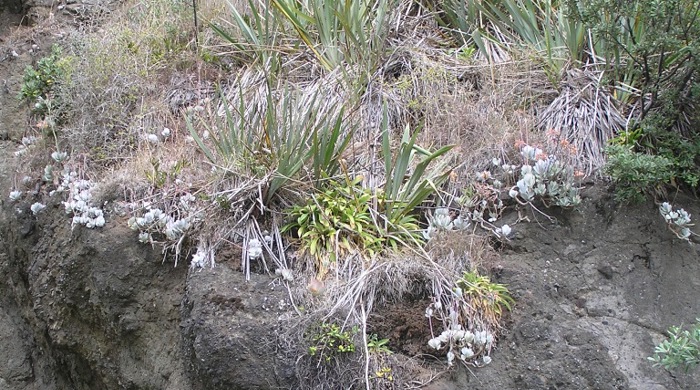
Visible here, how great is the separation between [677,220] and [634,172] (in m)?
0.39

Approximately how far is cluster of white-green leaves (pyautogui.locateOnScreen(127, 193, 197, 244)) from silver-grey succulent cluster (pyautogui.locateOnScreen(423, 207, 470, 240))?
1.41m

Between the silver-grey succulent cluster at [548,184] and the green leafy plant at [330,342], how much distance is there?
4.45ft

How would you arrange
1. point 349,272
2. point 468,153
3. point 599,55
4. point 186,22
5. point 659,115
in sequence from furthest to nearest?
point 186,22 → point 599,55 → point 468,153 → point 659,115 → point 349,272

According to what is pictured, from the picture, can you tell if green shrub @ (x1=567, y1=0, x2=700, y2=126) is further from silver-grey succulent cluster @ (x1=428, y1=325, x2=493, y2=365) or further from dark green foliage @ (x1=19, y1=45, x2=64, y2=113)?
dark green foliage @ (x1=19, y1=45, x2=64, y2=113)

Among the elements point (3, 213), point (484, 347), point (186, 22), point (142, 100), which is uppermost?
point (186, 22)

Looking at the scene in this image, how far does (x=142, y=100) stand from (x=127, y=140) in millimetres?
397

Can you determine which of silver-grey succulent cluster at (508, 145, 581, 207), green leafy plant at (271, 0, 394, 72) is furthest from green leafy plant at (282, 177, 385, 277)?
green leafy plant at (271, 0, 394, 72)

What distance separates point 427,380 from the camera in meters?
3.99

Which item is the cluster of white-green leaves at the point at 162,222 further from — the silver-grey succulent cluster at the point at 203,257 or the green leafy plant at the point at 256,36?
the green leafy plant at the point at 256,36

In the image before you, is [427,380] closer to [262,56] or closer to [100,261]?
[100,261]

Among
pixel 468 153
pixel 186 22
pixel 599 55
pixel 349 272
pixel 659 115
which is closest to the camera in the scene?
pixel 349 272

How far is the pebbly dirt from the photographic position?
398 cm

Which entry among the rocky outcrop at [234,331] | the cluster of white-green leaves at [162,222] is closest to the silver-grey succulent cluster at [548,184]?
the rocky outcrop at [234,331]

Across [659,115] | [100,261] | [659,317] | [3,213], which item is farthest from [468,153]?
[3,213]
